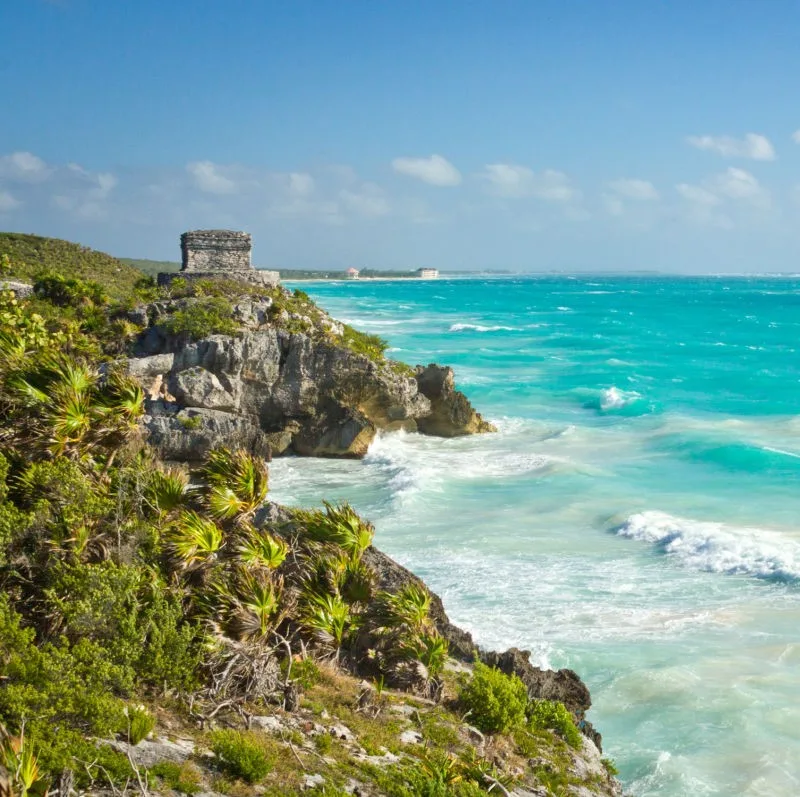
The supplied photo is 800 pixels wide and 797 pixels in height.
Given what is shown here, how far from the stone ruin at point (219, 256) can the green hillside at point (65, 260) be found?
10048 mm

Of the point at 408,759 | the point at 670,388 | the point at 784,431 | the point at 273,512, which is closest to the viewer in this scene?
the point at 408,759

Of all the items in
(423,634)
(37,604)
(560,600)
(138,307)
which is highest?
(138,307)

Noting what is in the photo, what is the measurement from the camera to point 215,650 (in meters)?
9.69

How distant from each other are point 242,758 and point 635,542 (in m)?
14.6

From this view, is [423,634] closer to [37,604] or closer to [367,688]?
[367,688]

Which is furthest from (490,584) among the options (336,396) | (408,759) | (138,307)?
(138,307)

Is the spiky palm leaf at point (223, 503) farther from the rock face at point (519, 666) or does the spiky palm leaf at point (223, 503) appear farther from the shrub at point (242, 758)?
the shrub at point (242, 758)

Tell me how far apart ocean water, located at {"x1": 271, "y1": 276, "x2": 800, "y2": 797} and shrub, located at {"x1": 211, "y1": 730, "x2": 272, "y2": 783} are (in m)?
5.80

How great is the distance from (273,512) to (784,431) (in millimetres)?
27950

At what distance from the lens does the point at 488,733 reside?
10.6 m

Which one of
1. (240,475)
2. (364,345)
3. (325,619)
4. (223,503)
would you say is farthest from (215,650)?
(364,345)

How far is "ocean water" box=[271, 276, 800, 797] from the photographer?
42.9 ft

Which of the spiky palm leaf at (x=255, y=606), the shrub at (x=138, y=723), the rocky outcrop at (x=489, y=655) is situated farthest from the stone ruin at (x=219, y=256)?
the shrub at (x=138, y=723)

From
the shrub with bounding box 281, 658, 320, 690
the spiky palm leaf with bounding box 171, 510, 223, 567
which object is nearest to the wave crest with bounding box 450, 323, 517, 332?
the spiky palm leaf with bounding box 171, 510, 223, 567
